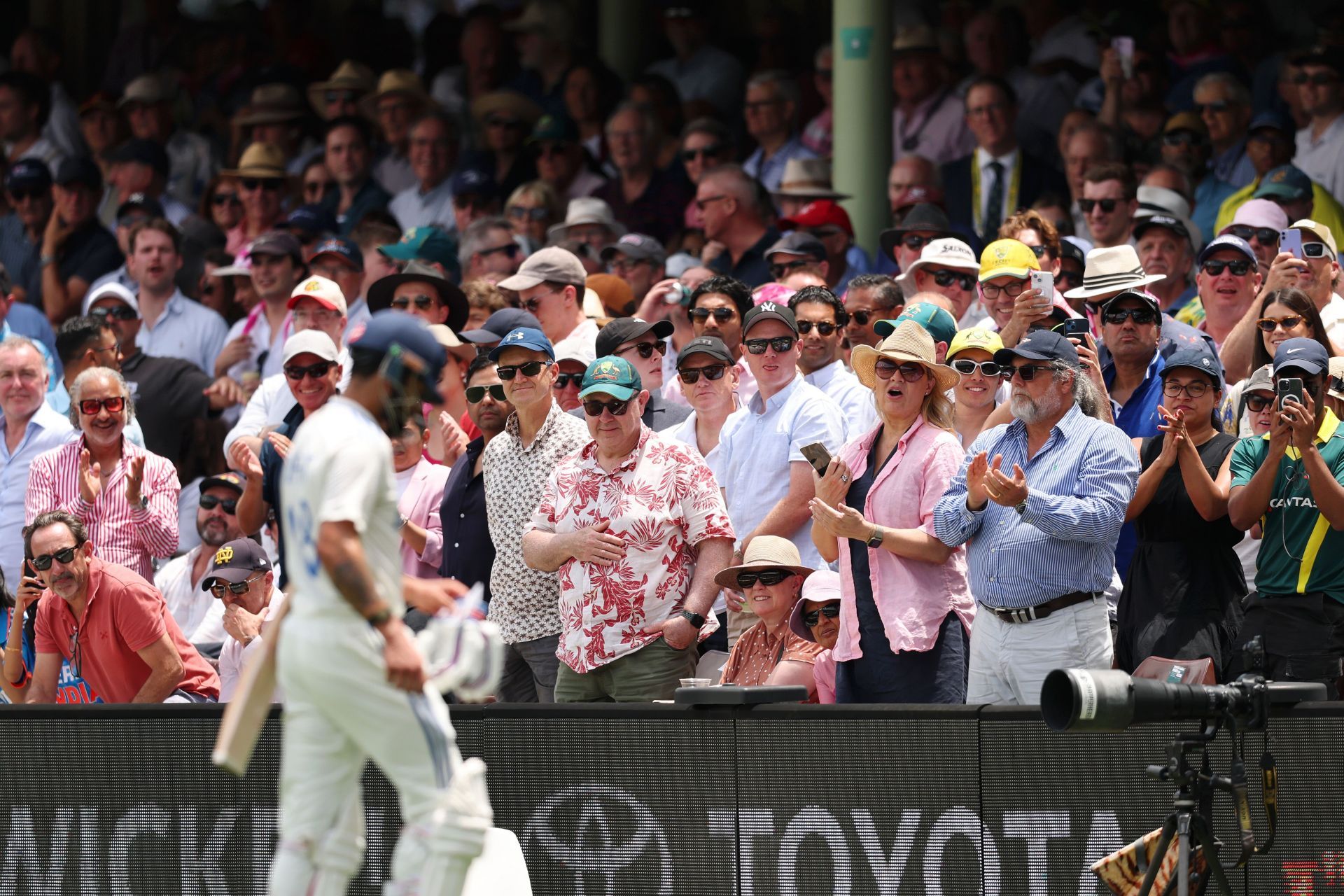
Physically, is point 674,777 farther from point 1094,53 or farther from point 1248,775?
point 1094,53

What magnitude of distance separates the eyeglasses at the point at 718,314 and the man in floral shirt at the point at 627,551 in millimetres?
1477

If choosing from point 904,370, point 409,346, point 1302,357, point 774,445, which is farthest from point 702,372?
point 409,346

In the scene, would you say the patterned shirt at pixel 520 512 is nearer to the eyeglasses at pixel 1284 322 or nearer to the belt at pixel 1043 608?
the belt at pixel 1043 608

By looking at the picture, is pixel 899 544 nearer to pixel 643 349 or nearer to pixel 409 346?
pixel 643 349

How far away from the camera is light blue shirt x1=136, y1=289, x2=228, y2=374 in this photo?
1278cm

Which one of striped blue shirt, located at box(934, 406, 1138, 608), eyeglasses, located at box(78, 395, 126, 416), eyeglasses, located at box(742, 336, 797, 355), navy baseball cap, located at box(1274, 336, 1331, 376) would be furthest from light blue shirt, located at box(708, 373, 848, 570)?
eyeglasses, located at box(78, 395, 126, 416)

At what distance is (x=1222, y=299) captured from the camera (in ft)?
30.5

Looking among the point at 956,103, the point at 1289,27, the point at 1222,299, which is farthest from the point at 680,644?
the point at 1289,27

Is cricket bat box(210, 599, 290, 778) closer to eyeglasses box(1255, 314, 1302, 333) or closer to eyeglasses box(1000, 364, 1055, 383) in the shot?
eyeglasses box(1000, 364, 1055, 383)

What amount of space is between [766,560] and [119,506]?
3642 mm

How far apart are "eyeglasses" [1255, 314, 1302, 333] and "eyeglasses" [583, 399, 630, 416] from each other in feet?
9.09

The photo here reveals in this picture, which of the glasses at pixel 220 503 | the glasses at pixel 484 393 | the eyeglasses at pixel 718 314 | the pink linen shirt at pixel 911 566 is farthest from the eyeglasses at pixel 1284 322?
the glasses at pixel 220 503

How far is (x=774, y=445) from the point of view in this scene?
8859mm

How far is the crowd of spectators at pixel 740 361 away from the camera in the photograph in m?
7.68
